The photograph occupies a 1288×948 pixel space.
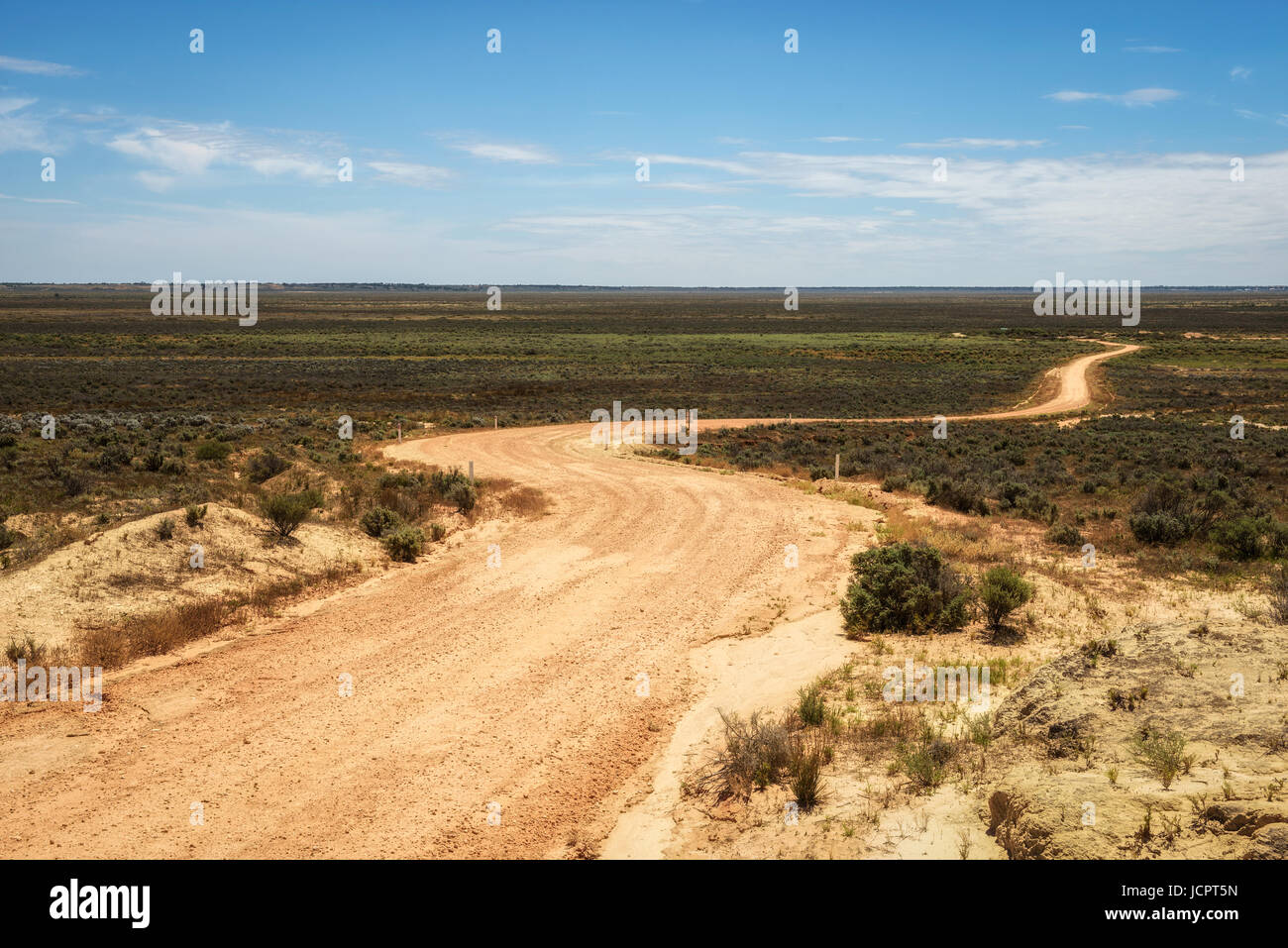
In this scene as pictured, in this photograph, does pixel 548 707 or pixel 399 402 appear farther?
pixel 399 402

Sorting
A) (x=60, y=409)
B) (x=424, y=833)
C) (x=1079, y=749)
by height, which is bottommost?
(x=424, y=833)

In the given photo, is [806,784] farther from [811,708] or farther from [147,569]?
[147,569]

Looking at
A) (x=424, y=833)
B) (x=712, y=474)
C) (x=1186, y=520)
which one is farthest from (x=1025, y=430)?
(x=424, y=833)

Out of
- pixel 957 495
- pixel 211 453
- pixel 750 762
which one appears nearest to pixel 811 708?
pixel 750 762

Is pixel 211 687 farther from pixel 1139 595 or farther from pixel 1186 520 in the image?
pixel 1186 520

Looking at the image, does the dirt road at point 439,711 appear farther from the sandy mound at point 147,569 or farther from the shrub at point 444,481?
the shrub at point 444,481

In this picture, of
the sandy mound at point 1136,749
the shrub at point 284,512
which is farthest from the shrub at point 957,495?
the shrub at point 284,512
